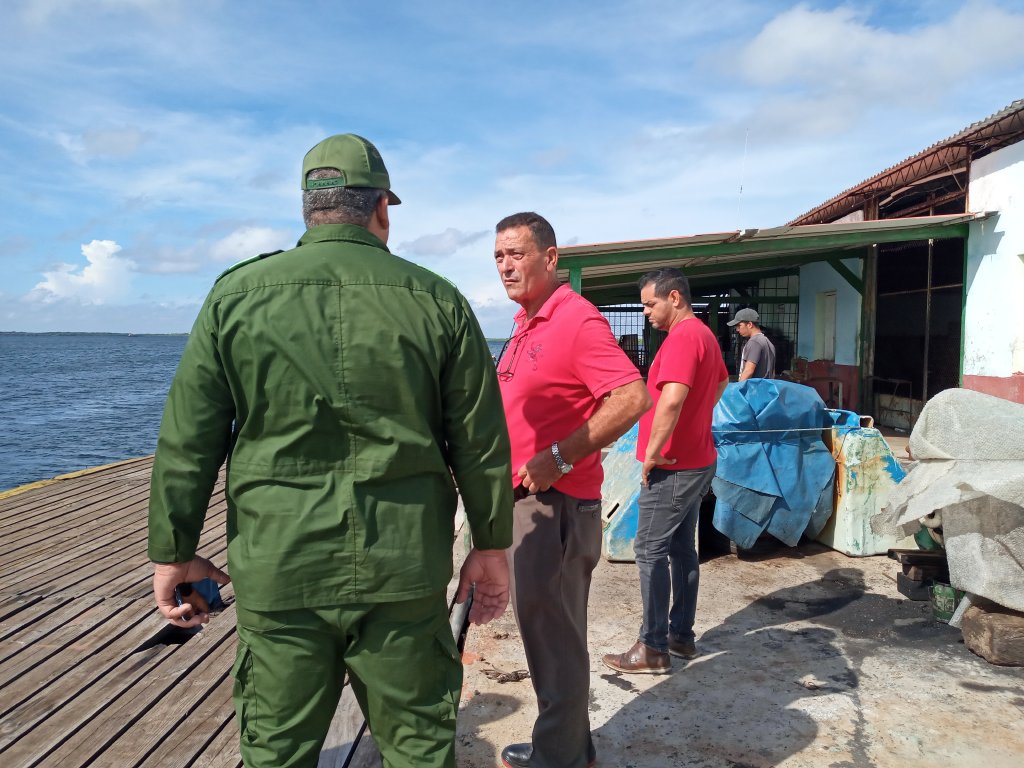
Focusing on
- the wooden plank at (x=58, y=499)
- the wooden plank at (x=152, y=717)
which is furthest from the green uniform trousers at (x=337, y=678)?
the wooden plank at (x=58, y=499)

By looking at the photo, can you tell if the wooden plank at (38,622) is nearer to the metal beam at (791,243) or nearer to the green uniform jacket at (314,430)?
the green uniform jacket at (314,430)

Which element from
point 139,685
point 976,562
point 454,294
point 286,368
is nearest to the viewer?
point 286,368

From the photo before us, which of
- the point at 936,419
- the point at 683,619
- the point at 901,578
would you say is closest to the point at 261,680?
the point at 683,619

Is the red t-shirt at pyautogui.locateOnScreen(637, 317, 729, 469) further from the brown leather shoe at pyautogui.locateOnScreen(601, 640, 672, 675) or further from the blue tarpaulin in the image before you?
the blue tarpaulin

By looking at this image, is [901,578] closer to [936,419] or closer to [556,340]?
[936,419]

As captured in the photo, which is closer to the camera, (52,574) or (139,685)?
(139,685)

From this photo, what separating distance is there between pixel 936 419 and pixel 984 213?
20.2 feet

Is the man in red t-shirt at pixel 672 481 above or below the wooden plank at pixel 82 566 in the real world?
above

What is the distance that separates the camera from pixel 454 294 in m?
1.79

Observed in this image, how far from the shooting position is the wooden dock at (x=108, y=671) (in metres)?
2.76

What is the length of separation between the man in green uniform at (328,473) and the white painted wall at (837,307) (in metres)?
11.9

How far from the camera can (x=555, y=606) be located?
2.47 m

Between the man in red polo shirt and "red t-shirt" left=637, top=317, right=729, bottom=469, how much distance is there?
1.03 meters

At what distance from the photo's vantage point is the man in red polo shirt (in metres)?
2.39
